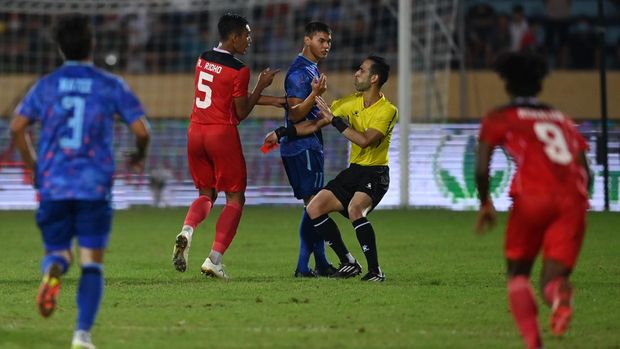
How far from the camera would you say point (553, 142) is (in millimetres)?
6773

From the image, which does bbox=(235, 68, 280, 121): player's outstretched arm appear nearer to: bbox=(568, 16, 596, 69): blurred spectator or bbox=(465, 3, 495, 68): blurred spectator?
bbox=(465, 3, 495, 68): blurred spectator

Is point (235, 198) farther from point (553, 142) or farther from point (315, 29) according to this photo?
point (553, 142)

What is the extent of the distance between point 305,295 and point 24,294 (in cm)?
223

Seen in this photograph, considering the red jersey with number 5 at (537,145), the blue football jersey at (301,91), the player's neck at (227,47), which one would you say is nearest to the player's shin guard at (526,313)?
the red jersey with number 5 at (537,145)

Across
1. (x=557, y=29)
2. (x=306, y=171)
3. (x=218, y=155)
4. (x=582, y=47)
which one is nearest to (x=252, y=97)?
(x=218, y=155)

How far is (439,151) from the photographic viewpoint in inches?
803

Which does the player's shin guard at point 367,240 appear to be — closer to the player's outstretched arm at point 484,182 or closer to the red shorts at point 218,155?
the red shorts at point 218,155

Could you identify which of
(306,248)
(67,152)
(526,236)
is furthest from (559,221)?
(306,248)

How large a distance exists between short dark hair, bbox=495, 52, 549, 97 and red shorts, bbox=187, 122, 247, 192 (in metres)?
4.45

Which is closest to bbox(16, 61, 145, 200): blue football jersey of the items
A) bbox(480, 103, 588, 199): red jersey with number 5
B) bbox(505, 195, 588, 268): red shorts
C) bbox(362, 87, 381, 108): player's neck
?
bbox(480, 103, 588, 199): red jersey with number 5

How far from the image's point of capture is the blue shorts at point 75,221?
23.4 feet

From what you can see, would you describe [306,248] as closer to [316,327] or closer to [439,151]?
[316,327]

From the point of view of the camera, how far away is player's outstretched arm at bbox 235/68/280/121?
433 inches

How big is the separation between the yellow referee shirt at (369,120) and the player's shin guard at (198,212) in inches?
53.0
